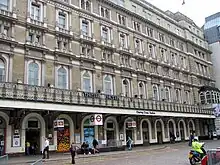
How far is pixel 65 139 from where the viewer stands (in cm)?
2686

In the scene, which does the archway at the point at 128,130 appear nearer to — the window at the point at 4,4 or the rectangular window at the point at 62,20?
the rectangular window at the point at 62,20

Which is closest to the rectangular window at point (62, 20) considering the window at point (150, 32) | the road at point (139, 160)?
the road at point (139, 160)

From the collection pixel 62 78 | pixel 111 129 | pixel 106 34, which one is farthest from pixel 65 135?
pixel 106 34

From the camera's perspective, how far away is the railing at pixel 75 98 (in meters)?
21.8

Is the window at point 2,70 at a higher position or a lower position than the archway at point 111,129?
higher

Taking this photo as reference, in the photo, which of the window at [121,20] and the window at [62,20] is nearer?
the window at [62,20]

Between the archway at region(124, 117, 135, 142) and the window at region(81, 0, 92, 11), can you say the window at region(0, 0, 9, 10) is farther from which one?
the archway at region(124, 117, 135, 142)

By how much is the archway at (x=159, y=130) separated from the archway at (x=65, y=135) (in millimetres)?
15443

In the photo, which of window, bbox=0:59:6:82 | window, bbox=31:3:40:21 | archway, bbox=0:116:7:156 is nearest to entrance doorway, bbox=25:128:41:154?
archway, bbox=0:116:7:156

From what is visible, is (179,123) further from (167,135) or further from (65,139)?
(65,139)

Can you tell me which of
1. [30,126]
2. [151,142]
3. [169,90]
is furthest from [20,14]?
[169,90]

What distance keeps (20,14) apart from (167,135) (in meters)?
26.6

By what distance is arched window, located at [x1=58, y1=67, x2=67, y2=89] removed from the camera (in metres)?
27.8

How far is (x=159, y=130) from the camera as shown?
129 feet
